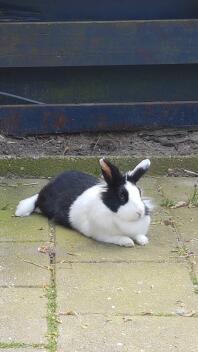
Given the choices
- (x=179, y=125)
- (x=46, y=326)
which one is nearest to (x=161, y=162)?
(x=179, y=125)

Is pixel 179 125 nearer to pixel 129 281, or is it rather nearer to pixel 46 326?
pixel 129 281

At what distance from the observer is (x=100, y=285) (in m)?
4.14

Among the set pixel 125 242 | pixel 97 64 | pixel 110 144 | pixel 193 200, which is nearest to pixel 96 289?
pixel 125 242

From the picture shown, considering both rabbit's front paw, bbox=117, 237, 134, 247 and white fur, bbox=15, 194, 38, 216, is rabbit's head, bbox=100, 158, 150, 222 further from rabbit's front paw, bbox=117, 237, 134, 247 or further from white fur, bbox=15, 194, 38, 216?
white fur, bbox=15, 194, 38, 216

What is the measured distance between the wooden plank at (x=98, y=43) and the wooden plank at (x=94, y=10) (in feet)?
0.63

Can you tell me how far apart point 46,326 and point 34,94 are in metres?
3.24

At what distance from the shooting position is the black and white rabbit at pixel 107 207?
4.61 meters

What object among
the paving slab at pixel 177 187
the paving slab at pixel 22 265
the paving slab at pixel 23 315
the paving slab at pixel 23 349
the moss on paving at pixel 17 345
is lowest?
the paving slab at pixel 177 187

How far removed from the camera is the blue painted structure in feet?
20.6

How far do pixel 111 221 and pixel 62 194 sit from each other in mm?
522

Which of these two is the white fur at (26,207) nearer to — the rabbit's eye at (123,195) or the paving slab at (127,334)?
the rabbit's eye at (123,195)

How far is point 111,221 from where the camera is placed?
184 inches

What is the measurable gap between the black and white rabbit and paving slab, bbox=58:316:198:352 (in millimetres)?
996

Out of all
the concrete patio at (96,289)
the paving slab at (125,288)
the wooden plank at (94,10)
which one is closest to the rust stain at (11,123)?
the wooden plank at (94,10)
